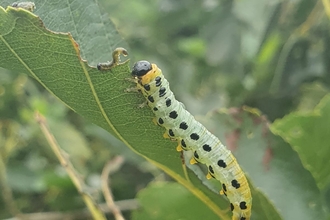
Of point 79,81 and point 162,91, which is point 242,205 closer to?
point 162,91

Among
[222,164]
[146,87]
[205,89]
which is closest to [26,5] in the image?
[146,87]

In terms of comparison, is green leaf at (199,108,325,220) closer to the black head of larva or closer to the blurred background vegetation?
the black head of larva

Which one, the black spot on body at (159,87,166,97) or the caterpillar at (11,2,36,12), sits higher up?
the black spot on body at (159,87,166,97)

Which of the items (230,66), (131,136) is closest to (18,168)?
(230,66)

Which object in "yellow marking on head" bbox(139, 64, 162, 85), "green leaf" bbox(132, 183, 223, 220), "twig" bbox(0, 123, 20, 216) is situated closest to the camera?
"yellow marking on head" bbox(139, 64, 162, 85)

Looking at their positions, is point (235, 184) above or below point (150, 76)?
below

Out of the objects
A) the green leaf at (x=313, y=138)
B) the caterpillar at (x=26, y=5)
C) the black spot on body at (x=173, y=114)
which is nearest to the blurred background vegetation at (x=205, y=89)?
the green leaf at (x=313, y=138)

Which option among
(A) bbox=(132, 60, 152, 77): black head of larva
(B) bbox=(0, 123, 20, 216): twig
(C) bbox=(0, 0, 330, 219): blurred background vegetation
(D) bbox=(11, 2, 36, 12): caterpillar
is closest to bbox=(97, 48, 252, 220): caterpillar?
(A) bbox=(132, 60, 152, 77): black head of larva

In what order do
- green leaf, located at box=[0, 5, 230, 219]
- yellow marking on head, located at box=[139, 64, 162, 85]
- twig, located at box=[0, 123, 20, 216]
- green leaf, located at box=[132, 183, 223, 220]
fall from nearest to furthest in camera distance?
1. green leaf, located at box=[0, 5, 230, 219]
2. yellow marking on head, located at box=[139, 64, 162, 85]
3. green leaf, located at box=[132, 183, 223, 220]
4. twig, located at box=[0, 123, 20, 216]
